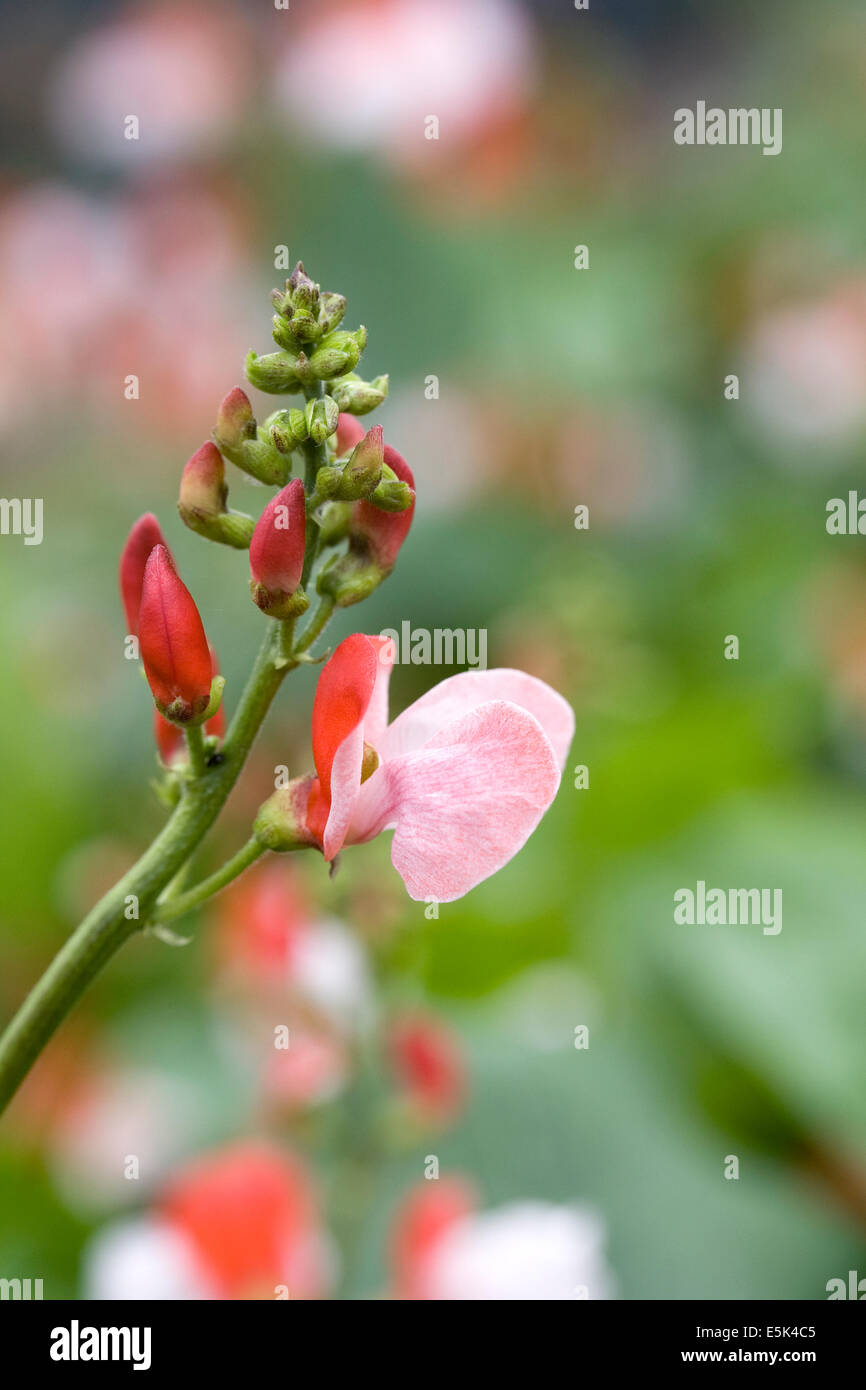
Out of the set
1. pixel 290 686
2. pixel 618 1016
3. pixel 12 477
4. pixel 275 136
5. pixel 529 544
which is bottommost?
pixel 618 1016

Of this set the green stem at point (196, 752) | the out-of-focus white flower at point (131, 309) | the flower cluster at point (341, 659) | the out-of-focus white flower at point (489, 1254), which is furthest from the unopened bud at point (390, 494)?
the out-of-focus white flower at point (131, 309)

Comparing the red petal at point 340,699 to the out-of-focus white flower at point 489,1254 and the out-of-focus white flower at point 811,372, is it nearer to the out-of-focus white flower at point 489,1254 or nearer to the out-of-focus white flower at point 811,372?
the out-of-focus white flower at point 489,1254

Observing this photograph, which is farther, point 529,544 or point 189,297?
point 189,297

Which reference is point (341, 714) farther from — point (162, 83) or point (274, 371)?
point (162, 83)

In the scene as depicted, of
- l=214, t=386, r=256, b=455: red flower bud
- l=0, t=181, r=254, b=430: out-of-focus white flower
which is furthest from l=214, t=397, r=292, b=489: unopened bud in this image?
l=0, t=181, r=254, b=430: out-of-focus white flower
